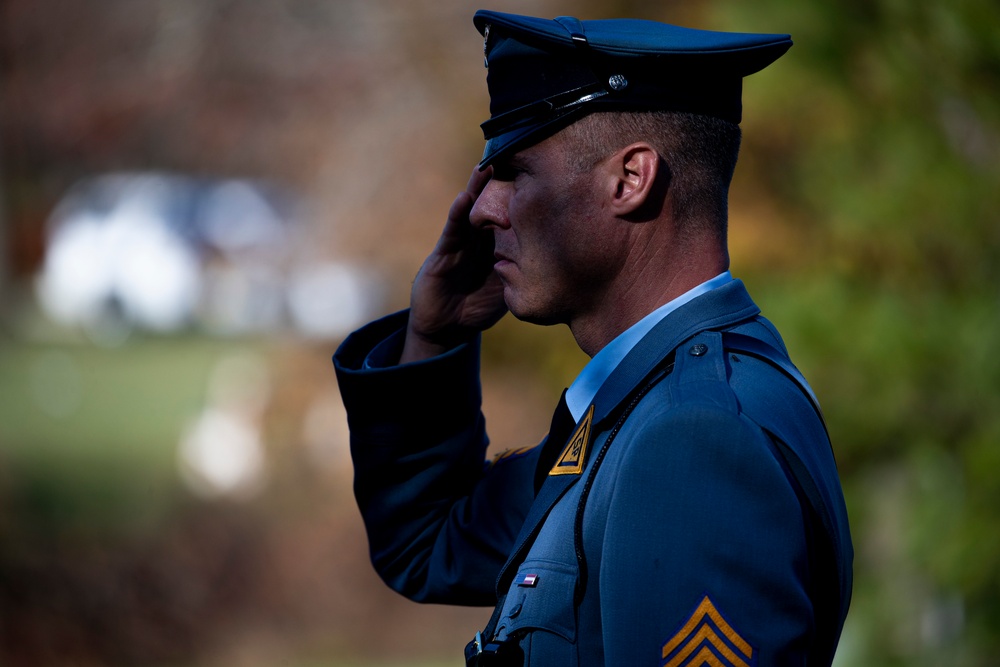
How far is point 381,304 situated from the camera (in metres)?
11.1

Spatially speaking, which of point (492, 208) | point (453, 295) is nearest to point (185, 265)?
point (453, 295)

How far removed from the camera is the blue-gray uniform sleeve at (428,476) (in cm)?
218

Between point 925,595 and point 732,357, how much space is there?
3.48 metres

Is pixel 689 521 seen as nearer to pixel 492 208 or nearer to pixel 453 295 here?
pixel 492 208

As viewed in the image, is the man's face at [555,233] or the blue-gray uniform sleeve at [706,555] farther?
the man's face at [555,233]

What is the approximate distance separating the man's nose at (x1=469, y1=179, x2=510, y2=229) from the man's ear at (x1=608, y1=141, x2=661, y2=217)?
187 mm

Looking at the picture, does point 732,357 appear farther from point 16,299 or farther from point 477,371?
point 16,299

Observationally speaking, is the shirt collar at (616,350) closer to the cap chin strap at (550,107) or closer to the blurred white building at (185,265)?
the cap chin strap at (550,107)

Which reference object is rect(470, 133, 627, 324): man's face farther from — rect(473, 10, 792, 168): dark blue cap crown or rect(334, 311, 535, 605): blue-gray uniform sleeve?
rect(334, 311, 535, 605): blue-gray uniform sleeve

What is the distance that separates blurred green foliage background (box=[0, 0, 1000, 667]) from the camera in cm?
432

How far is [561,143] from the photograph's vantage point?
69.2 inches

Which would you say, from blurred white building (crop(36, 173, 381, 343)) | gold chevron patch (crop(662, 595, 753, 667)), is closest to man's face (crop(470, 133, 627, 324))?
gold chevron patch (crop(662, 595, 753, 667))

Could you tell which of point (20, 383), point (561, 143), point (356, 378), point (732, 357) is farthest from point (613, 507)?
point (20, 383)

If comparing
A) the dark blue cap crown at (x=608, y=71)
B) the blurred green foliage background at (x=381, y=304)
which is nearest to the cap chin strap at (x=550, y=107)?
the dark blue cap crown at (x=608, y=71)
